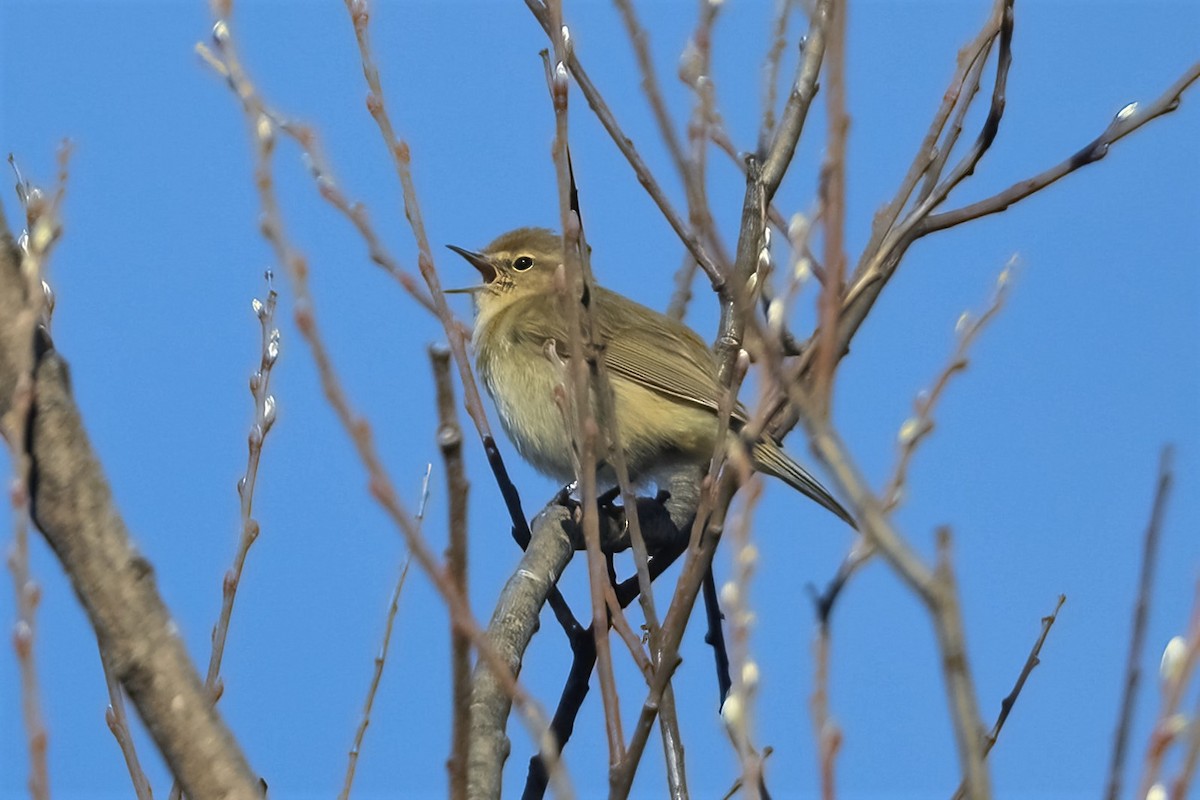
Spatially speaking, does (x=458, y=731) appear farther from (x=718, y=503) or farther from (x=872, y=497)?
(x=718, y=503)

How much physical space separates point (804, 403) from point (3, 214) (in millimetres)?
1006

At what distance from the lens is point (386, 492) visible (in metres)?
1.44

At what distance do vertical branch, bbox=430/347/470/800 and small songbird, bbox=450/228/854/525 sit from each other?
137 inches

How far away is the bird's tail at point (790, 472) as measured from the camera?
491 cm

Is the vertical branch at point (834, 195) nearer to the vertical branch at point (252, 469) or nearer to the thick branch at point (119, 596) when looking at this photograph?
the thick branch at point (119, 596)

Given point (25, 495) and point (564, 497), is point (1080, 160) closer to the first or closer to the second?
point (564, 497)

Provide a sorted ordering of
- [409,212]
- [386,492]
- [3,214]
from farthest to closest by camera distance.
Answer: [409,212]
[3,214]
[386,492]

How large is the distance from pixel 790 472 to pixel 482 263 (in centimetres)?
254

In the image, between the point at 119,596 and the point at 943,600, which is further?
the point at 119,596

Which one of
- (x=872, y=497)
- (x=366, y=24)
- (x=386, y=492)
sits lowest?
(x=872, y=497)

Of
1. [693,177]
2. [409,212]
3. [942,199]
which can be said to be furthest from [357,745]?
[942,199]

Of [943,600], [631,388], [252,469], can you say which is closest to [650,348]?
[631,388]

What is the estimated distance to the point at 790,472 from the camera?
4965 millimetres

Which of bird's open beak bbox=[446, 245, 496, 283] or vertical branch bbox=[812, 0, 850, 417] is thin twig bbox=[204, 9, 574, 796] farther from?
bird's open beak bbox=[446, 245, 496, 283]
